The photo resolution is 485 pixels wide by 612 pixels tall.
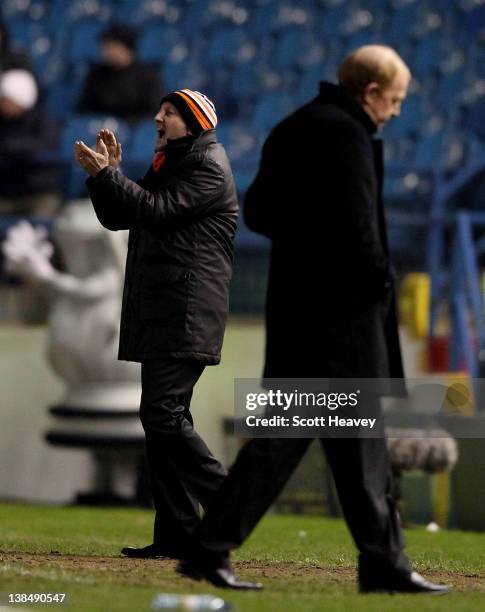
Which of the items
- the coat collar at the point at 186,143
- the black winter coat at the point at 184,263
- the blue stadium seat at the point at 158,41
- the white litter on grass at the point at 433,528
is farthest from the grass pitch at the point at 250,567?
the blue stadium seat at the point at 158,41

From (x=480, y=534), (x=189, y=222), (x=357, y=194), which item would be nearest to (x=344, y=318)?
(x=357, y=194)

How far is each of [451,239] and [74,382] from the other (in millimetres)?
3960

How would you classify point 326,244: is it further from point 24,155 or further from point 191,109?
point 24,155

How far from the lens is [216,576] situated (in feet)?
13.1

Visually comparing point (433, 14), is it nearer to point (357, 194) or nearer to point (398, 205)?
point (398, 205)

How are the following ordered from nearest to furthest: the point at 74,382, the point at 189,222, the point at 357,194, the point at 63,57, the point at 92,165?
the point at 357,194 → the point at 92,165 → the point at 189,222 → the point at 74,382 → the point at 63,57

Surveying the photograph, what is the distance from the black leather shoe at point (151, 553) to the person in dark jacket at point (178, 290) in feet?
0.12

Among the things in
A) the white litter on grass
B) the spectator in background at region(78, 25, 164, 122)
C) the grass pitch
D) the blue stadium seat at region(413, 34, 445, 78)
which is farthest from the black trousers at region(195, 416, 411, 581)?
the blue stadium seat at region(413, 34, 445, 78)

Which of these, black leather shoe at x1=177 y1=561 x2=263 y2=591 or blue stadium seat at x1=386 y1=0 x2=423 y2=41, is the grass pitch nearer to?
black leather shoe at x1=177 y1=561 x2=263 y2=591

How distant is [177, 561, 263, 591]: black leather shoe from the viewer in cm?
398

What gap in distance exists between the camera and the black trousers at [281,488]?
391 centimetres

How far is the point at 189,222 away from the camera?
4.66m

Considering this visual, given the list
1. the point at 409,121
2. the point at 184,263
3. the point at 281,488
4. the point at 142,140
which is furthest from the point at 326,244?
the point at 409,121

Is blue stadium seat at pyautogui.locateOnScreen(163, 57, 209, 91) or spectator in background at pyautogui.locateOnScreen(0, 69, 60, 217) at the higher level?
blue stadium seat at pyautogui.locateOnScreen(163, 57, 209, 91)
